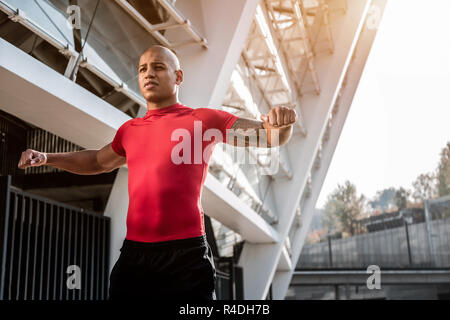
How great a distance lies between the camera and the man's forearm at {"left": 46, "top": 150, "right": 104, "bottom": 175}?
313 centimetres

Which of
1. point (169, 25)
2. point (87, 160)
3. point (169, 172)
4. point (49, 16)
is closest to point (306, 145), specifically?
point (169, 25)

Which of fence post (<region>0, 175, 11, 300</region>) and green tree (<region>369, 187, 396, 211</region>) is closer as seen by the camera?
fence post (<region>0, 175, 11, 300</region>)

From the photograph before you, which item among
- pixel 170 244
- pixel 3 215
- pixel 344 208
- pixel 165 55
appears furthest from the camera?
pixel 344 208

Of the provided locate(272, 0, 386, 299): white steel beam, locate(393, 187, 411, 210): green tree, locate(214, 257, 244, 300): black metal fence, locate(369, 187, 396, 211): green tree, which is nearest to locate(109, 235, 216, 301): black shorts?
locate(214, 257, 244, 300): black metal fence

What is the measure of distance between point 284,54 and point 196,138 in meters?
13.7

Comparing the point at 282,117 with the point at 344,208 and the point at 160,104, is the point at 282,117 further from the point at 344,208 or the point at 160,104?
the point at 344,208

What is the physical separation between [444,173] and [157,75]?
2829 inches

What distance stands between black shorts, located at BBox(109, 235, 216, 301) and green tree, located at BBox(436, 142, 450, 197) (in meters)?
69.1

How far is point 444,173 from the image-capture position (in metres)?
69.1

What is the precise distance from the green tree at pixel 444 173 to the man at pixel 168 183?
6888cm

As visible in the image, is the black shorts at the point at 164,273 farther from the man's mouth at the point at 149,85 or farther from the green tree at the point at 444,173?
the green tree at the point at 444,173

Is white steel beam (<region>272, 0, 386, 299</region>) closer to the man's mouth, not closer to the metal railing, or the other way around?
the metal railing

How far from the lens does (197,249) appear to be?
265 cm

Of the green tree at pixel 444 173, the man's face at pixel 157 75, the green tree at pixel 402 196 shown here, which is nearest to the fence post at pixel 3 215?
the man's face at pixel 157 75
